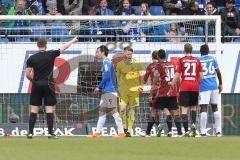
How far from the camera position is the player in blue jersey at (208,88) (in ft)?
68.6

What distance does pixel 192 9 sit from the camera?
86.3 feet

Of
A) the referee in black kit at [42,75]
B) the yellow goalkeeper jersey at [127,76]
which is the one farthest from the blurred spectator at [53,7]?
the referee in black kit at [42,75]

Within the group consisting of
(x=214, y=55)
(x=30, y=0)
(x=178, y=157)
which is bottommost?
(x=178, y=157)

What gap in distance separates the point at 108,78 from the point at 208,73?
7.63 feet

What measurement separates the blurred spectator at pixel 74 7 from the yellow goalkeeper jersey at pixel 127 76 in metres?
4.95

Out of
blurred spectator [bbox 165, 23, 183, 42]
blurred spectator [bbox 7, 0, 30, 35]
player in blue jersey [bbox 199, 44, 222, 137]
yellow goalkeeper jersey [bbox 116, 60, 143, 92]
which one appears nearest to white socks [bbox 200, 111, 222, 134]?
player in blue jersey [bbox 199, 44, 222, 137]

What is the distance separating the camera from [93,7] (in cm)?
2592

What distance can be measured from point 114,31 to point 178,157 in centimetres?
1014

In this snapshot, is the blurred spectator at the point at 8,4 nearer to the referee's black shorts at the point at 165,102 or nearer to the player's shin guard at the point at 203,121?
the referee's black shorts at the point at 165,102

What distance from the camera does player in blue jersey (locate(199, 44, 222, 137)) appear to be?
20.9 metres

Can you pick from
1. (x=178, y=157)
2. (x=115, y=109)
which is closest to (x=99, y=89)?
(x=115, y=109)

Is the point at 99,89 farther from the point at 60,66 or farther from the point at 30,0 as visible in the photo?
the point at 30,0

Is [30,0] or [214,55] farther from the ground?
[30,0]

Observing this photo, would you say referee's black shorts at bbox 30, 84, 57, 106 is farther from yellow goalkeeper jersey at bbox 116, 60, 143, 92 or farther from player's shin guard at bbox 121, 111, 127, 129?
player's shin guard at bbox 121, 111, 127, 129
